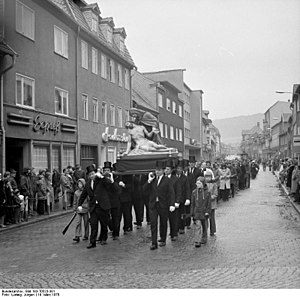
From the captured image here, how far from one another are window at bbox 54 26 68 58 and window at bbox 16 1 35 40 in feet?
6.65

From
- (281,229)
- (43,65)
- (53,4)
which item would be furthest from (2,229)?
(53,4)

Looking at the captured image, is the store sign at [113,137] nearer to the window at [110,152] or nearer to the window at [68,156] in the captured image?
the window at [110,152]

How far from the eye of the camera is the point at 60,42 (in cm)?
2008

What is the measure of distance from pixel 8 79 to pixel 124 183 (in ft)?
24.2

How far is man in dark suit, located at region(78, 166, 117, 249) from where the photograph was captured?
9328 millimetres

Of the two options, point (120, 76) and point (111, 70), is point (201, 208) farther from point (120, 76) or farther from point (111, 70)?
point (120, 76)

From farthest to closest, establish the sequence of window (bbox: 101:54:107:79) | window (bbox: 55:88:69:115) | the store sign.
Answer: window (bbox: 101:54:107:79) → the store sign → window (bbox: 55:88:69:115)

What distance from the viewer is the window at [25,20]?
651 inches

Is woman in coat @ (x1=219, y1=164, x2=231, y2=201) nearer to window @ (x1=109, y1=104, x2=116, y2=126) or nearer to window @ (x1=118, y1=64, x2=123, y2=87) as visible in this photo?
window @ (x1=109, y1=104, x2=116, y2=126)

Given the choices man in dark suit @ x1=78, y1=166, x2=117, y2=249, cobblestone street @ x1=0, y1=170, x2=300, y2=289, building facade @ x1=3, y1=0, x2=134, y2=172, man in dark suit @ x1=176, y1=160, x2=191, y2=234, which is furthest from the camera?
building facade @ x1=3, y1=0, x2=134, y2=172

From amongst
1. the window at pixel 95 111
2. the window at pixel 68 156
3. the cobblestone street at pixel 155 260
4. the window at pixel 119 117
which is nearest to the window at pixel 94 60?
the window at pixel 95 111

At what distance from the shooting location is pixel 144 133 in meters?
12.8

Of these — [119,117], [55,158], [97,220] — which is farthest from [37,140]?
[97,220]

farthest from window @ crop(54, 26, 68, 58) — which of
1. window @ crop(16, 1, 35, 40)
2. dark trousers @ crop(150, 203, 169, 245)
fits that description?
dark trousers @ crop(150, 203, 169, 245)
